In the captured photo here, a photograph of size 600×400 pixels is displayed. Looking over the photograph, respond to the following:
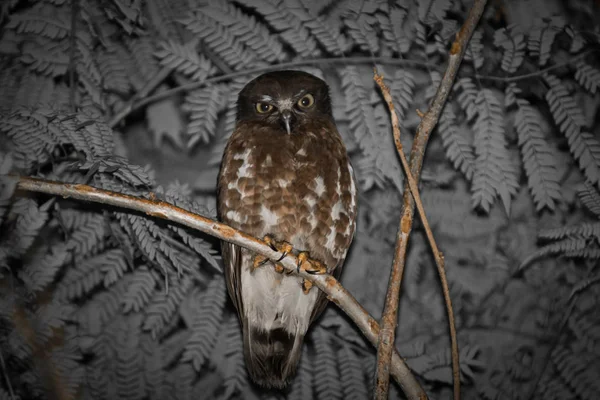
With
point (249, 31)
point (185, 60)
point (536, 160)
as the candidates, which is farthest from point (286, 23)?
point (536, 160)

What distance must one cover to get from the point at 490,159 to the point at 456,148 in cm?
18

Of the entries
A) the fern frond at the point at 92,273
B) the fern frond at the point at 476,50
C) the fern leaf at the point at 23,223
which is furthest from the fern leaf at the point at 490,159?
the fern leaf at the point at 23,223

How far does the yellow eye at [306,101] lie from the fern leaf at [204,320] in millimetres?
1099

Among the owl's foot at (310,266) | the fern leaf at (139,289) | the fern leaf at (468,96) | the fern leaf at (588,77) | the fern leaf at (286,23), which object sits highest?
the fern leaf at (588,77)

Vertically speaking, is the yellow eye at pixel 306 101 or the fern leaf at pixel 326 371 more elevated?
the yellow eye at pixel 306 101

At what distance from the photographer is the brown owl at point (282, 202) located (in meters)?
2.82

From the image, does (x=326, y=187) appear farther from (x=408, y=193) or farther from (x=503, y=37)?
(x=503, y=37)

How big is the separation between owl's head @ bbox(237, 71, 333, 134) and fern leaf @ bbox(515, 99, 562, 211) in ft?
3.37

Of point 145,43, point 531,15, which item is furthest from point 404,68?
point 145,43

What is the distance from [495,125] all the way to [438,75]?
428 mm

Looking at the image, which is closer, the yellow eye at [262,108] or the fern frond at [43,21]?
the fern frond at [43,21]

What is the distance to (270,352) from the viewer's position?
3.18 meters

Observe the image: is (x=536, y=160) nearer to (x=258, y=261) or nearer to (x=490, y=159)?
(x=490, y=159)

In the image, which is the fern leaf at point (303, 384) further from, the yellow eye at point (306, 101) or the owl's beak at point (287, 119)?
the yellow eye at point (306, 101)
